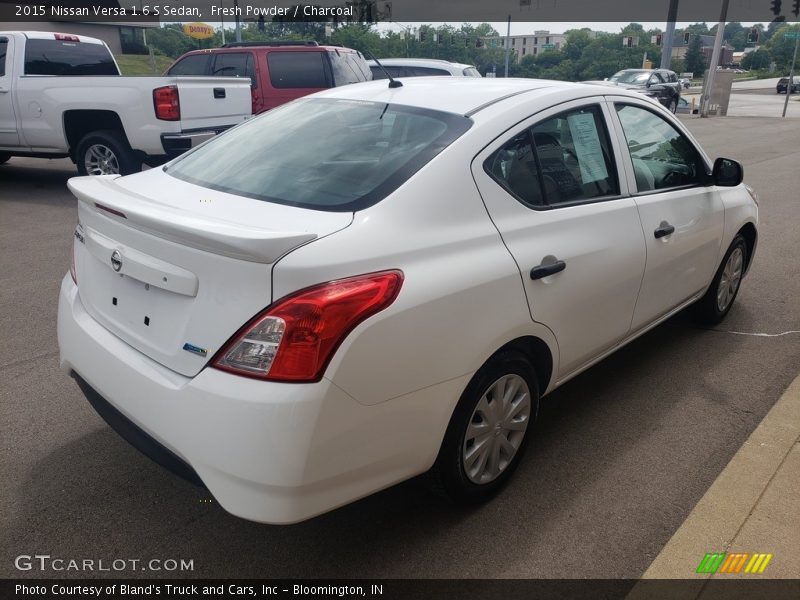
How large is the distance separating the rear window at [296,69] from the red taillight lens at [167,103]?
8.44 ft

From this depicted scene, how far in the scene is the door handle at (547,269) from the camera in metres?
2.70

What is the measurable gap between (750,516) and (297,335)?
2021 millimetres

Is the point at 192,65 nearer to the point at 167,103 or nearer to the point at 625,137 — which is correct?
the point at 167,103

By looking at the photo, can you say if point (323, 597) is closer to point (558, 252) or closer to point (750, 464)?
point (558, 252)

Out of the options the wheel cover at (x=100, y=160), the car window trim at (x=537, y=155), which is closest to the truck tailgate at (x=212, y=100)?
the wheel cover at (x=100, y=160)

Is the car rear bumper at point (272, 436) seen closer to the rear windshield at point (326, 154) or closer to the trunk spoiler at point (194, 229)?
the trunk spoiler at point (194, 229)

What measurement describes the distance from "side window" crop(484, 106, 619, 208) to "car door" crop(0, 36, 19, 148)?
857 cm

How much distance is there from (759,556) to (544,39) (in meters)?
134

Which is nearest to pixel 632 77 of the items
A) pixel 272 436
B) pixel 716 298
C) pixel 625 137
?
pixel 716 298

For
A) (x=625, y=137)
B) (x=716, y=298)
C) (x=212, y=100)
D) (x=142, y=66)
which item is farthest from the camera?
(x=142, y=66)

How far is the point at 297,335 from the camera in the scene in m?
2.03

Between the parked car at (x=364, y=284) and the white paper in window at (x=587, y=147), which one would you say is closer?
the parked car at (x=364, y=284)

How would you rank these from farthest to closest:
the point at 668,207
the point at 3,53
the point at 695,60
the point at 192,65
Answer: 1. the point at 695,60
2. the point at 192,65
3. the point at 3,53
4. the point at 668,207

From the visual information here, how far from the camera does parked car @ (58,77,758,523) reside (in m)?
2.06
